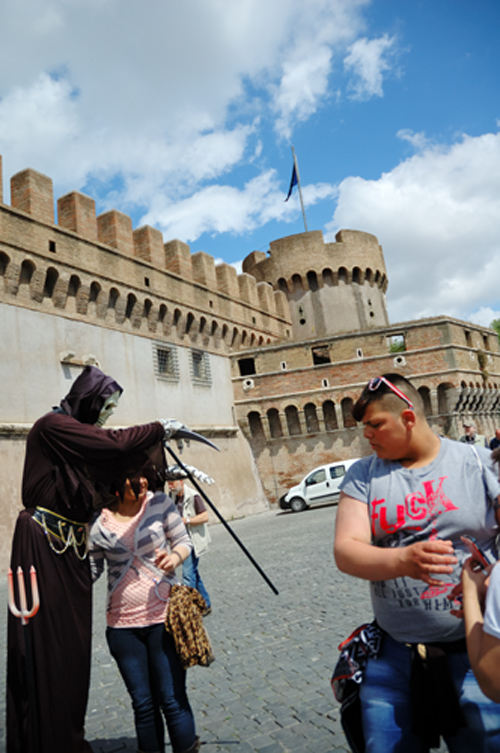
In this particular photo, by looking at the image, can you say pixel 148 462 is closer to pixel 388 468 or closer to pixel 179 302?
pixel 388 468

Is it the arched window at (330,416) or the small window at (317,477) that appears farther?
the arched window at (330,416)

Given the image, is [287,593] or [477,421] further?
[477,421]

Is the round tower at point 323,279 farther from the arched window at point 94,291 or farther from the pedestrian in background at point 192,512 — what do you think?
the pedestrian in background at point 192,512

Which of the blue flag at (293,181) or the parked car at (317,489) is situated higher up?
the blue flag at (293,181)

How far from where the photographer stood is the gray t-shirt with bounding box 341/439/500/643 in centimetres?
177

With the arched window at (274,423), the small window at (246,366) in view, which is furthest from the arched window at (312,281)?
the arched window at (274,423)

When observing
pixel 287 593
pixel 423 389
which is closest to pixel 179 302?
pixel 423 389

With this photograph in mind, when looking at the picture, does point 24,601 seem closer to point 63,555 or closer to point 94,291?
point 63,555

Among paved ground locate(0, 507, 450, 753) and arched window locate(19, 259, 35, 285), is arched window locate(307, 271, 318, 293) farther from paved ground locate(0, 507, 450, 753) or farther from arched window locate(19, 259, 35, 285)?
paved ground locate(0, 507, 450, 753)

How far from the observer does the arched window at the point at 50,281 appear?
16.8m

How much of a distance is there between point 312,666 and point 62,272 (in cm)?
1536

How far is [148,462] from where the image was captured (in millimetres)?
2871

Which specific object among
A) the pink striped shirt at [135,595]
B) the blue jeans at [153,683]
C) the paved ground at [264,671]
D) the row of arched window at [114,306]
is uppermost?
the row of arched window at [114,306]

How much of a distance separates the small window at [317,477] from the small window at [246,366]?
6950 mm
